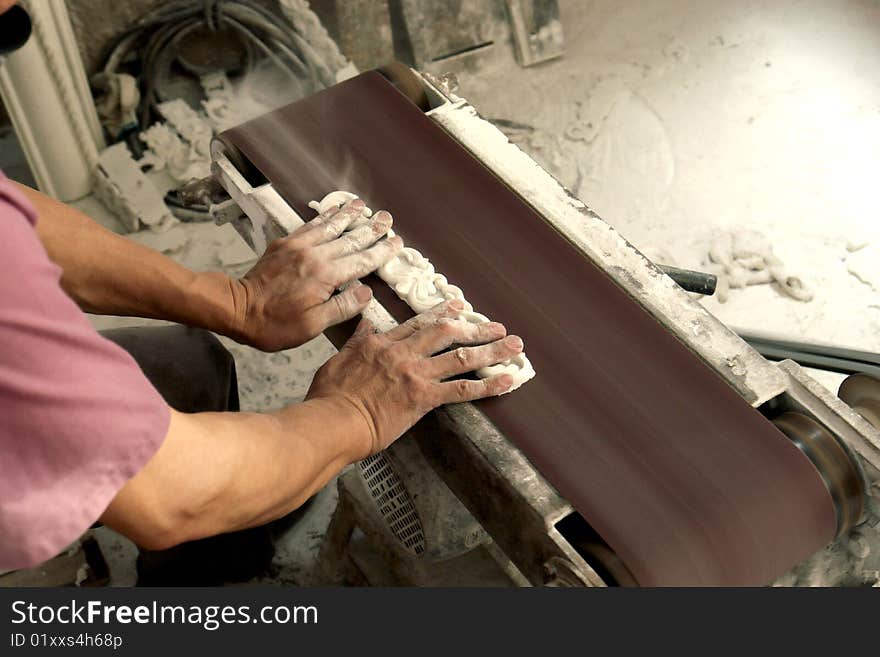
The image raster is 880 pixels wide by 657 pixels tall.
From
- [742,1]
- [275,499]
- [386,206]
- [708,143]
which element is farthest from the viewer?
[742,1]

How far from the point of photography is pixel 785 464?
2041 mm

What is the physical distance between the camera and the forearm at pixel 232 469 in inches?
64.2

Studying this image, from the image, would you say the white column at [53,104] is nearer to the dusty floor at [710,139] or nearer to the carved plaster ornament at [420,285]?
the dusty floor at [710,139]

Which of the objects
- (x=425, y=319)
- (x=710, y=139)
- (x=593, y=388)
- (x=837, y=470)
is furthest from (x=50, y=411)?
(x=710, y=139)

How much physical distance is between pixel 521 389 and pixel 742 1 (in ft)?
11.6

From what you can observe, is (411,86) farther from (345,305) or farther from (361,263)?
(345,305)

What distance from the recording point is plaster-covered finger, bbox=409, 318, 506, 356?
2178 mm

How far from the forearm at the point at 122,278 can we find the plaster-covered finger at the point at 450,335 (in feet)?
1.90

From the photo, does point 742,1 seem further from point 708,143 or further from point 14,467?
point 14,467

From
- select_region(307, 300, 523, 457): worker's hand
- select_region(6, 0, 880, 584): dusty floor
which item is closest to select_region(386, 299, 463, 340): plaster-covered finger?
select_region(307, 300, 523, 457): worker's hand

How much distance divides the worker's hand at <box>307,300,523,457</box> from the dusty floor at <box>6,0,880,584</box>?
1.28m

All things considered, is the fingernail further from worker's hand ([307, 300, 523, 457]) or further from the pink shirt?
the pink shirt

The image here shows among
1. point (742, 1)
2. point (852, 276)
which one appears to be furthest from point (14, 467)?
point (742, 1)

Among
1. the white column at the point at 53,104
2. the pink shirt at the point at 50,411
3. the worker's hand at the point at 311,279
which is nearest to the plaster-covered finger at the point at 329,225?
the worker's hand at the point at 311,279
